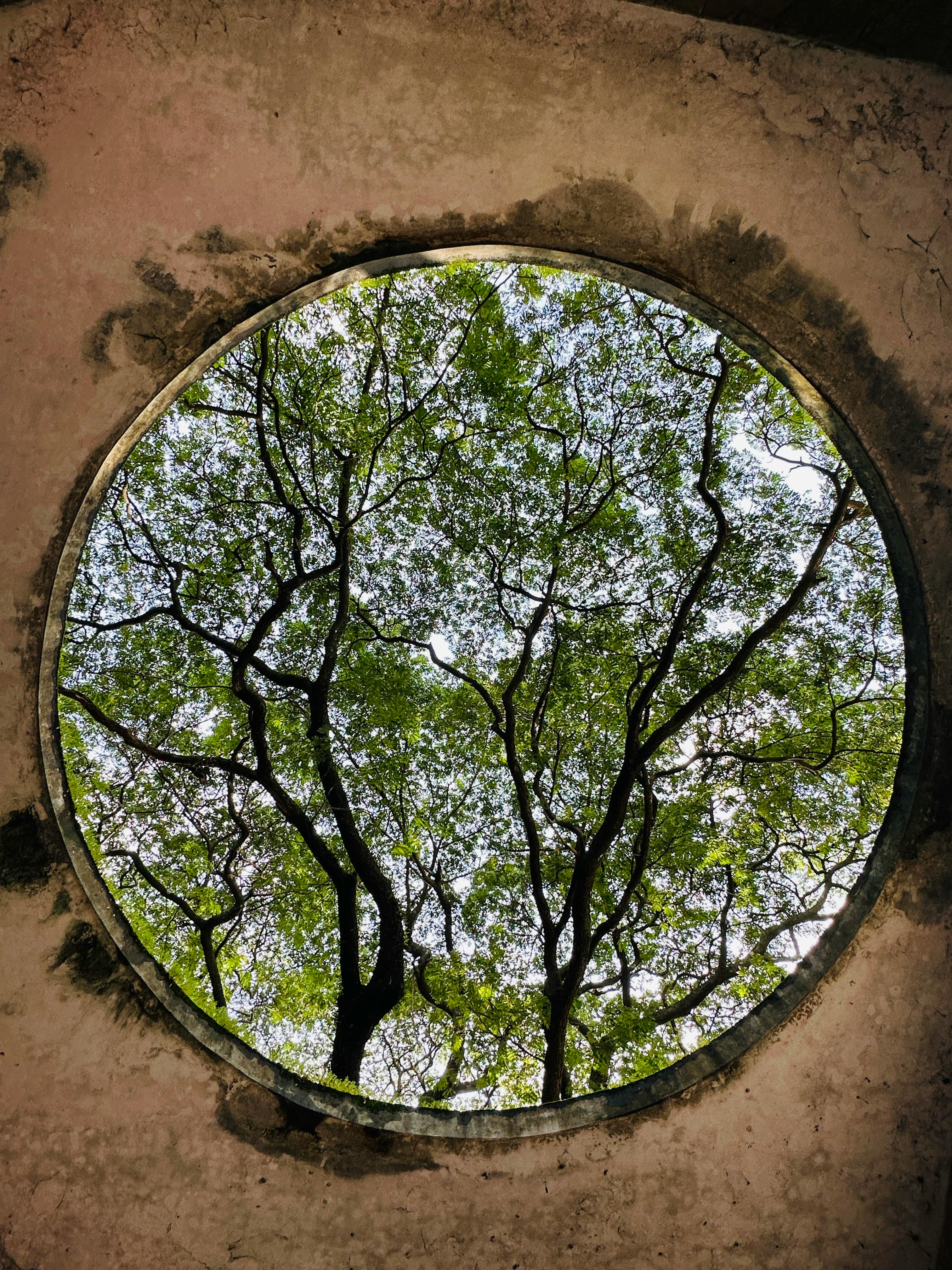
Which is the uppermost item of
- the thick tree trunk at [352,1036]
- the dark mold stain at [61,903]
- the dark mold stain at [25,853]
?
the dark mold stain at [25,853]

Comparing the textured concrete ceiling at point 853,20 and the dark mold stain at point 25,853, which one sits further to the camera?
the dark mold stain at point 25,853

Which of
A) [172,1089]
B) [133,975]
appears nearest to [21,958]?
[133,975]

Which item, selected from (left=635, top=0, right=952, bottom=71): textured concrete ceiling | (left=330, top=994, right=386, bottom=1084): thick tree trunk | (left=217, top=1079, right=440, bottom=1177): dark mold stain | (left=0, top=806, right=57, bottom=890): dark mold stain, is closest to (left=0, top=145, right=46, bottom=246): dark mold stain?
(left=0, top=806, right=57, bottom=890): dark mold stain

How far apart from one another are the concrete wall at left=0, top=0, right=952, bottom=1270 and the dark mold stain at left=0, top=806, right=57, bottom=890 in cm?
1

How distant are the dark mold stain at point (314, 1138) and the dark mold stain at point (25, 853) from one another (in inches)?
48.9

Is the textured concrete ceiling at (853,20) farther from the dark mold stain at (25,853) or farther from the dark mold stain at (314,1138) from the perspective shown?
the dark mold stain at (314,1138)

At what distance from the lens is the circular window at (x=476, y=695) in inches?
310

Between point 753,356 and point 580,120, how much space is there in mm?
1327

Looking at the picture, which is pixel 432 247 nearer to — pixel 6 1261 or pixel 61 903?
pixel 61 903

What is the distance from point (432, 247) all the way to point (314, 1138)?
3.93 m

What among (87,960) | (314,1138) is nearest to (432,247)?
(87,960)

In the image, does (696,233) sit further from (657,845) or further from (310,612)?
(657,845)

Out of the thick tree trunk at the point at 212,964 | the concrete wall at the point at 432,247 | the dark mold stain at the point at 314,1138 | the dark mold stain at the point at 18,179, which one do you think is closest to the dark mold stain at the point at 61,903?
the concrete wall at the point at 432,247

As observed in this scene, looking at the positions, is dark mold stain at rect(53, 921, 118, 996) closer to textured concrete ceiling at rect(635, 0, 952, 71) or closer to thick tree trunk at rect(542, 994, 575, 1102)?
textured concrete ceiling at rect(635, 0, 952, 71)
